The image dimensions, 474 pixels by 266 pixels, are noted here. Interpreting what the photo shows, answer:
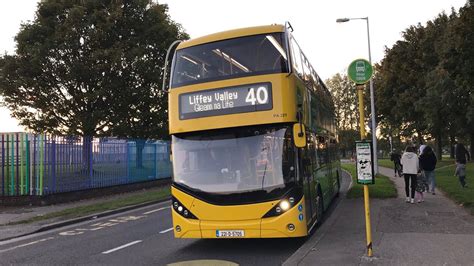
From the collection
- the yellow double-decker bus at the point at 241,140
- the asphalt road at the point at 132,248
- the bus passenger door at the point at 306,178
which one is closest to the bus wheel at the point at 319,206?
the bus passenger door at the point at 306,178

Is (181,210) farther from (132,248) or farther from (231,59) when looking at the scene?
(231,59)

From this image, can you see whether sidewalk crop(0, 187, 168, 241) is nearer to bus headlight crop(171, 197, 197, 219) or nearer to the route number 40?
bus headlight crop(171, 197, 197, 219)

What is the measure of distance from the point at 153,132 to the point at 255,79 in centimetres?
2312

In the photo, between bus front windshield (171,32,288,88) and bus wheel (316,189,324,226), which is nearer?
bus front windshield (171,32,288,88)

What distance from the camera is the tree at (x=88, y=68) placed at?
27.2 m

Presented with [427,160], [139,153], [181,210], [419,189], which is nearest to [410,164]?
[419,189]

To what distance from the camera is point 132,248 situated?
9.30m

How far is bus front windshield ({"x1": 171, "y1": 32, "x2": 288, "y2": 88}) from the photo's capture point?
8.54 metres

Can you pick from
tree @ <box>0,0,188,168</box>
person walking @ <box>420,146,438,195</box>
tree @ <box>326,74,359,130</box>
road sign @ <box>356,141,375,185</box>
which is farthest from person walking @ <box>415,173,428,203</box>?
tree @ <box>326,74,359,130</box>

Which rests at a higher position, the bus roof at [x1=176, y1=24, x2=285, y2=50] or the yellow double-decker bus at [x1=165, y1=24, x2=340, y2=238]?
the bus roof at [x1=176, y1=24, x2=285, y2=50]

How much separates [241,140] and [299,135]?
1.05 m

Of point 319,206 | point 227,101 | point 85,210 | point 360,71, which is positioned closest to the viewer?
point 360,71

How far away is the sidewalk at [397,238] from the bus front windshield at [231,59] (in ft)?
10.7

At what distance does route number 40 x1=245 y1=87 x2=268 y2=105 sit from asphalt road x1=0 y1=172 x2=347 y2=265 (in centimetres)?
271
